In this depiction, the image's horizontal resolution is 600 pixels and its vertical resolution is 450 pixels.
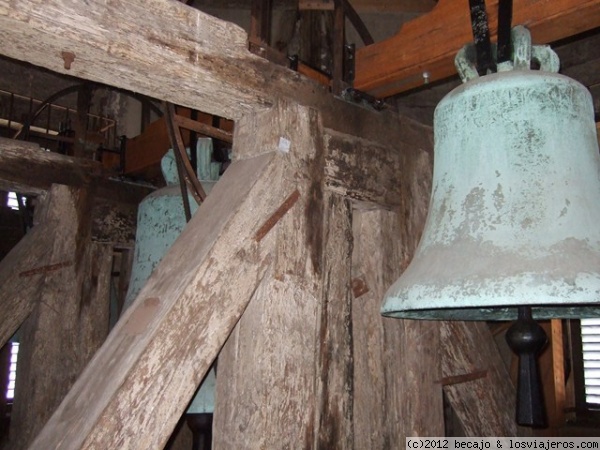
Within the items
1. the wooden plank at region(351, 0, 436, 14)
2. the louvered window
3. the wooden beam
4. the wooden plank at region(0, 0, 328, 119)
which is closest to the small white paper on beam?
the wooden plank at region(0, 0, 328, 119)

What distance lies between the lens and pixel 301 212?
151 cm

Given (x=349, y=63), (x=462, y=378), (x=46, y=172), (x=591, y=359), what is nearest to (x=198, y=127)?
(x=349, y=63)

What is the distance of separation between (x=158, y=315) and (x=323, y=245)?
0.50m

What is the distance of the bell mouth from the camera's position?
4.45ft

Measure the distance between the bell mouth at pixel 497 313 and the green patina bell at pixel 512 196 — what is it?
0.18m

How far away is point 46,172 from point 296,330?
1.76 meters

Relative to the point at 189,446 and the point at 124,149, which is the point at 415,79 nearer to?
the point at 124,149

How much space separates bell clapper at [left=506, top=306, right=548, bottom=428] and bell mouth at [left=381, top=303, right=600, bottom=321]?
0.20 metres

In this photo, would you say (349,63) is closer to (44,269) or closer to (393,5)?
(393,5)

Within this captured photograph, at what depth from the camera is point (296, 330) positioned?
4.68 feet

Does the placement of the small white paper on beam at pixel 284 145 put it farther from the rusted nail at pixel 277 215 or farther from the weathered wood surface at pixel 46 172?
the weathered wood surface at pixel 46 172

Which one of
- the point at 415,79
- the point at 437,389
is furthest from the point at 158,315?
the point at 415,79

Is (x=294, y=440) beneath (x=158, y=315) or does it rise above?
beneath

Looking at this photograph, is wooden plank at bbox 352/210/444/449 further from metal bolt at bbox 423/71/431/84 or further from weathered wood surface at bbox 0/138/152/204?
weathered wood surface at bbox 0/138/152/204
